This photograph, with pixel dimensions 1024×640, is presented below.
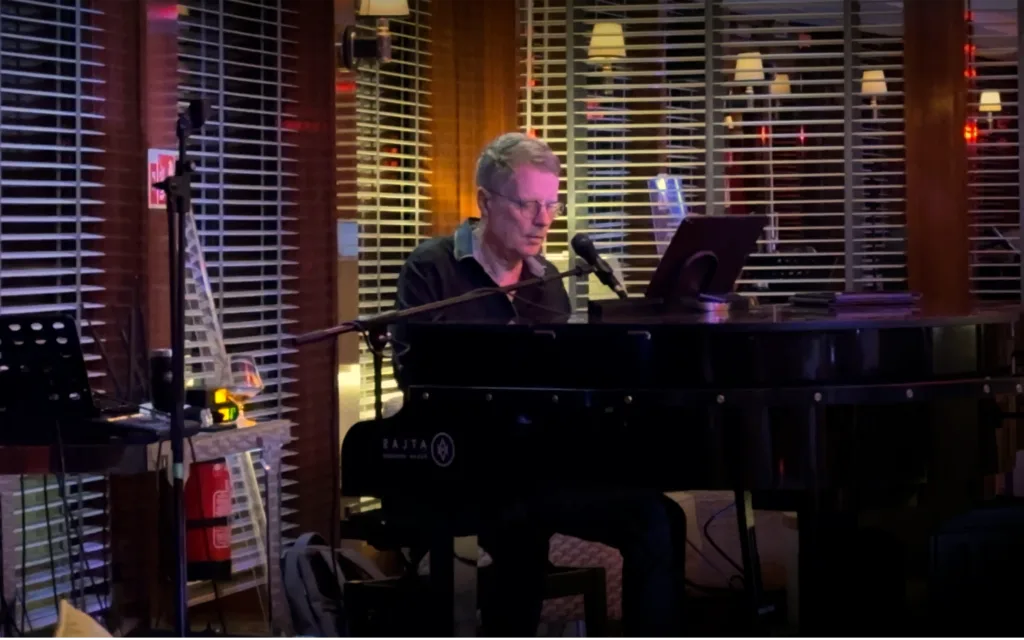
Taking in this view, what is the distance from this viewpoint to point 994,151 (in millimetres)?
6691

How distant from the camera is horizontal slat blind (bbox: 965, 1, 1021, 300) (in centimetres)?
662

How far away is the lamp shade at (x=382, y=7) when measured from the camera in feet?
18.6

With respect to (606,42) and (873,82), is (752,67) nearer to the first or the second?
(873,82)

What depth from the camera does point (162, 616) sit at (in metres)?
4.80

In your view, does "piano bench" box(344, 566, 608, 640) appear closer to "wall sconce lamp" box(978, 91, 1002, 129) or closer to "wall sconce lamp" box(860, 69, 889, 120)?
"wall sconce lamp" box(860, 69, 889, 120)

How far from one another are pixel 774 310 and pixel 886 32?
9.42 ft

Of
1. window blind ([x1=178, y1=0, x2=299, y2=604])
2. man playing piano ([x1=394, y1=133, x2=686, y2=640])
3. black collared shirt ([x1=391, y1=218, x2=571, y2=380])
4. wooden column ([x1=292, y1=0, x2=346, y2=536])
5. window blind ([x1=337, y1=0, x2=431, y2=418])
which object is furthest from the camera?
window blind ([x1=337, y1=0, x2=431, y2=418])

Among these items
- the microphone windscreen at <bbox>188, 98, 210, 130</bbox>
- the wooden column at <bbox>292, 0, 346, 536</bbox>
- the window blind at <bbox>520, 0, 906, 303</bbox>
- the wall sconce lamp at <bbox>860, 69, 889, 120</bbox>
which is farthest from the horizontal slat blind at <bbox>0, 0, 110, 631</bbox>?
the wall sconce lamp at <bbox>860, 69, 889, 120</bbox>

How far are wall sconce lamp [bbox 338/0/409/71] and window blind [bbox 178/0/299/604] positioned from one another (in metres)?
0.19

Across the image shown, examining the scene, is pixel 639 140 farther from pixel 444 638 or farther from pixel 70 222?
pixel 444 638

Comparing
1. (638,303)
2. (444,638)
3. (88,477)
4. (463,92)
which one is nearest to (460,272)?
(638,303)

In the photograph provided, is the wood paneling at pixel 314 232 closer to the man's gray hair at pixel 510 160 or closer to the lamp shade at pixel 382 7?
the lamp shade at pixel 382 7

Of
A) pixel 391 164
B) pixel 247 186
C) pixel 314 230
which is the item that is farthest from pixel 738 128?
pixel 247 186

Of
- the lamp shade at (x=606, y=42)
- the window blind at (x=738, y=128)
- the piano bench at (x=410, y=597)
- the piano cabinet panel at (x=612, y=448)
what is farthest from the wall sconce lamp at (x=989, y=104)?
the piano cabinet panel at (x=612, y=448)
